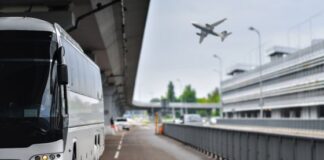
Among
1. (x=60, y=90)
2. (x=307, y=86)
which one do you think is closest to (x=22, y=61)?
(x=60, y=90)

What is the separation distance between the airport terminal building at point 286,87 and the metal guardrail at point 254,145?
5274 cm

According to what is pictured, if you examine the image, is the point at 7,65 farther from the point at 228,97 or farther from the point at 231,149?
the point at 228,97

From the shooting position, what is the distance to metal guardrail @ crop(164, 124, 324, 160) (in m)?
10.9

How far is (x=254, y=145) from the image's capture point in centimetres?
1532

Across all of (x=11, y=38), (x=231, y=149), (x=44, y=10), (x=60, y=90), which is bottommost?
(x=231, y=149)

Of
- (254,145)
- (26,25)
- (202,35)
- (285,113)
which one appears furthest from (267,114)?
(26,25)

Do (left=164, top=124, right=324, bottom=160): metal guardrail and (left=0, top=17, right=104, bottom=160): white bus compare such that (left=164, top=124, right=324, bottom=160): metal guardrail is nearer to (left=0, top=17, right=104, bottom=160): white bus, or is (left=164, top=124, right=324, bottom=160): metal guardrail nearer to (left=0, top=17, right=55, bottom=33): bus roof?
(left=0, top=17, right=104, bottom=160): white bus

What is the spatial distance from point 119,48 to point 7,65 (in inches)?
1251

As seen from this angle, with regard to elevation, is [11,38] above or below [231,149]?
above

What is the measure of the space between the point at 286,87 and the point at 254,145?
87.7 metres

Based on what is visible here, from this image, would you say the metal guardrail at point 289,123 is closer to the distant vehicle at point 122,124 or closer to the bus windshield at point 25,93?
the distant vehicle at point 122,124

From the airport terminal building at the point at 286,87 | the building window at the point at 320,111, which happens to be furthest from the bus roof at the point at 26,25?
the building window at the point at 320,111

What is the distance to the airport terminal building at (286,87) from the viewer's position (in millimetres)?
78812

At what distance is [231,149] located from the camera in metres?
18.4
